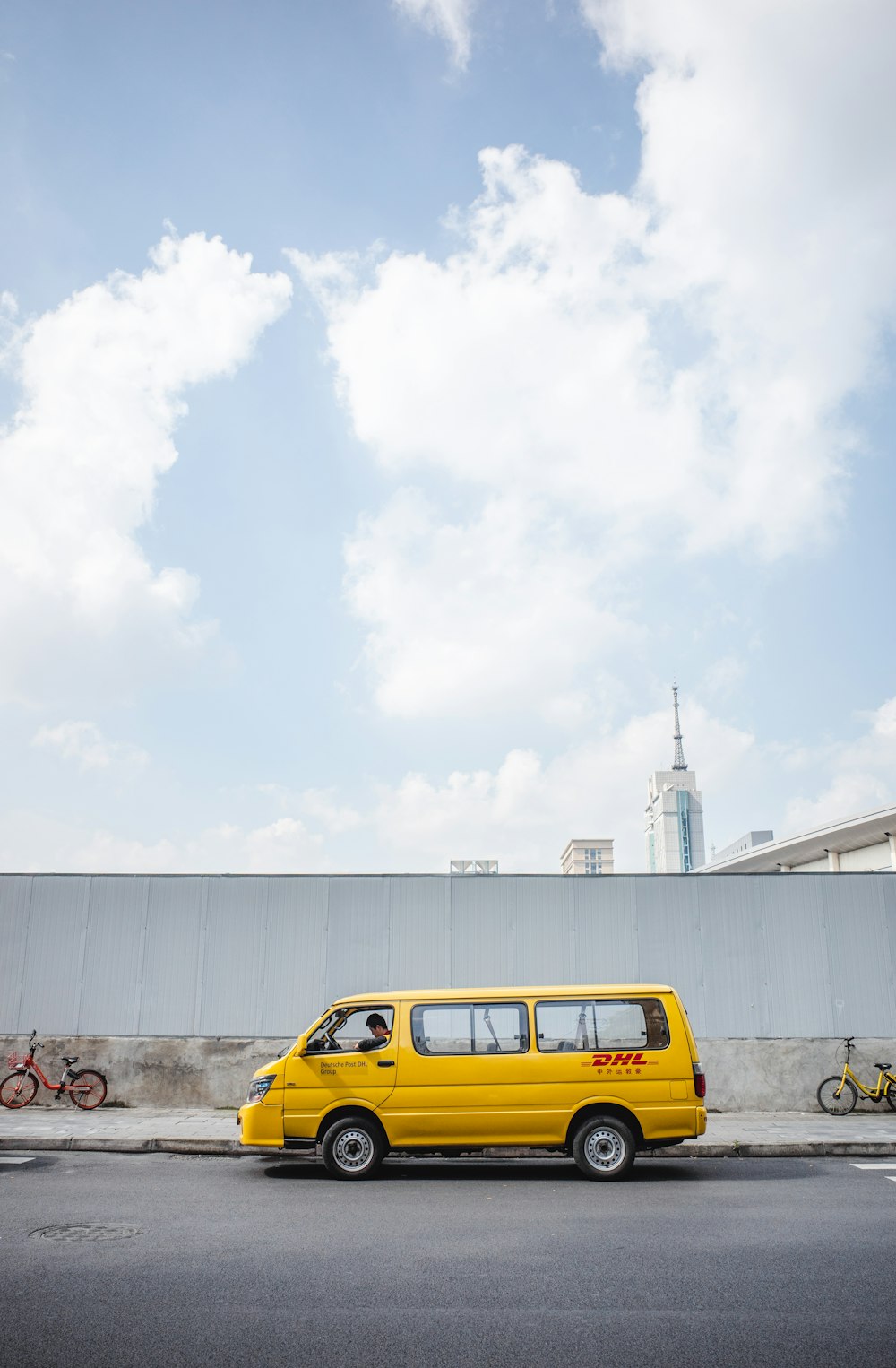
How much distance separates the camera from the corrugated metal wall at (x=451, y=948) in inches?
675

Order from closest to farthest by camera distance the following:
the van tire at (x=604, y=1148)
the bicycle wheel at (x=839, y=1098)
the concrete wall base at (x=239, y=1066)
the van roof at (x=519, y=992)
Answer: the van tire at (x=604, y=1148) < the van roof at (x=519, y=992) < the bicycle wheel at (x=839, y=1098) < the concrete wall base at (x=239, y=1066)

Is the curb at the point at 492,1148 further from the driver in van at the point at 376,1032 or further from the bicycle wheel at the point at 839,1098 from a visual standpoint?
the bicycle wheel at the point at 839,1098

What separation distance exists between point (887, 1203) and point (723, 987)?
7.48 meters

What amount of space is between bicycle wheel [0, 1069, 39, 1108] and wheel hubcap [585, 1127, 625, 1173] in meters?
10.00

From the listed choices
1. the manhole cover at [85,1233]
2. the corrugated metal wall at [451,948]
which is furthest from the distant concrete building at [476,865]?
the manhole cover at [85,1233]

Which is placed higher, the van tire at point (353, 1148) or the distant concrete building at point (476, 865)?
the distant concrete building at point (476, 865)

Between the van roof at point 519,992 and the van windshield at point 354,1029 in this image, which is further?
the van roof at point 519,992

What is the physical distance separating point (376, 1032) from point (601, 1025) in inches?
101

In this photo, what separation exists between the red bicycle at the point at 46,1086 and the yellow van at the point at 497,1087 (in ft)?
20.9

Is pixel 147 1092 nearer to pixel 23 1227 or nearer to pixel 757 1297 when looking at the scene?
pixel 23 1227

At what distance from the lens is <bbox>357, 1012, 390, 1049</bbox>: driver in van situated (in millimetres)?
11695

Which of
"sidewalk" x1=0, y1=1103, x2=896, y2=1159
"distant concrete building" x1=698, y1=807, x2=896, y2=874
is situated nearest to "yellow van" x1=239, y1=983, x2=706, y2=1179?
"sidewalk" x1=0, y1=1103, x2=896, y2=1159

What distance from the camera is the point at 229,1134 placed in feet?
45.8

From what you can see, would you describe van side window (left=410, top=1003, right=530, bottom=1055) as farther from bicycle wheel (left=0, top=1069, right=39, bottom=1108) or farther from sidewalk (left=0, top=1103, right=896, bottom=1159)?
bicycle wheel (left=0, top=1069, right=39, bottom=1108)
